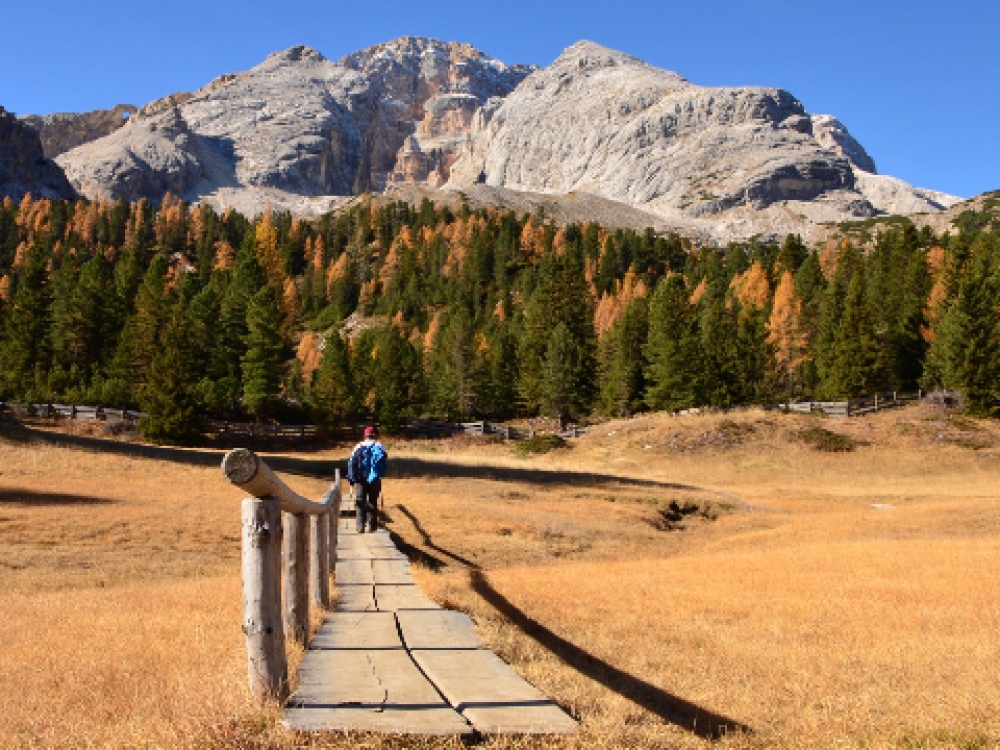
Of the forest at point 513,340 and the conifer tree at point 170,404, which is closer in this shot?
the conifer tree at point 170,404

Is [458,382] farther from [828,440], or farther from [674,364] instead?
[828,440]

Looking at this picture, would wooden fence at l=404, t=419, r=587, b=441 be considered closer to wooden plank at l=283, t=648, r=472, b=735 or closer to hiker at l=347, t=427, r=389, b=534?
hiker at l=347, t=427, r=389, b=534

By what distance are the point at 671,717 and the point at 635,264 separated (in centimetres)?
14266

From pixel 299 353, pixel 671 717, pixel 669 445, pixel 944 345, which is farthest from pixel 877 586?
pixel 299 353

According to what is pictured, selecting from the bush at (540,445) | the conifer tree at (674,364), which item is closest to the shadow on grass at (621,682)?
the bush at (540,445)

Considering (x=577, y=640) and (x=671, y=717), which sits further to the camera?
(x=577, y=640)

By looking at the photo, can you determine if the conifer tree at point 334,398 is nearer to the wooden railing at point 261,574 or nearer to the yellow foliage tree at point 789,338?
the yellow foliage tree at point 789,338

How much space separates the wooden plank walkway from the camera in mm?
4547

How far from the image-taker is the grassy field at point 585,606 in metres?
6.22

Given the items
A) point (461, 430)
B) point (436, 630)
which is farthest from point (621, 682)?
point (461, 430)

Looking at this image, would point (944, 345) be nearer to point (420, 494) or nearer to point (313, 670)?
point (420, 494)

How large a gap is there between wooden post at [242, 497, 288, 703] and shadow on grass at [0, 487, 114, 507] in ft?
77.3

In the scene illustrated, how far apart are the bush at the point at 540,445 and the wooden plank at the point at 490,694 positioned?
55.7 m

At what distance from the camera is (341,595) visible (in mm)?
9648
